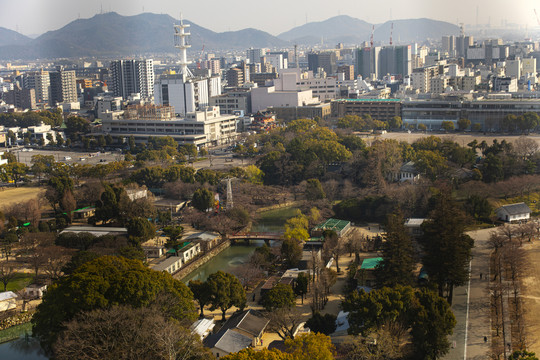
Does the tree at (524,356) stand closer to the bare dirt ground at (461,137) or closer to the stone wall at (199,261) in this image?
the stone wall at (199,261)

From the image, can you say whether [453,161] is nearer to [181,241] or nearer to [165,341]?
[181,241]

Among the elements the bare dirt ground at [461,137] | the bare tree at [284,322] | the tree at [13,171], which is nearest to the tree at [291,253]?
the bare tree at [284,322]

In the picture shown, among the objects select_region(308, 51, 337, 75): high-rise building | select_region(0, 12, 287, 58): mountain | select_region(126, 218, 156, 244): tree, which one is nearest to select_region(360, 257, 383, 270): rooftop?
select_region(126, 218, 156, 244): tree

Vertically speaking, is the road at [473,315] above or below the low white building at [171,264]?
below

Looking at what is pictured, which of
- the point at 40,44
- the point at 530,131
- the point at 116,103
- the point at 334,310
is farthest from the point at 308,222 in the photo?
the point at 40,44

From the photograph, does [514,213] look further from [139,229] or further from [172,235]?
[139,229]
